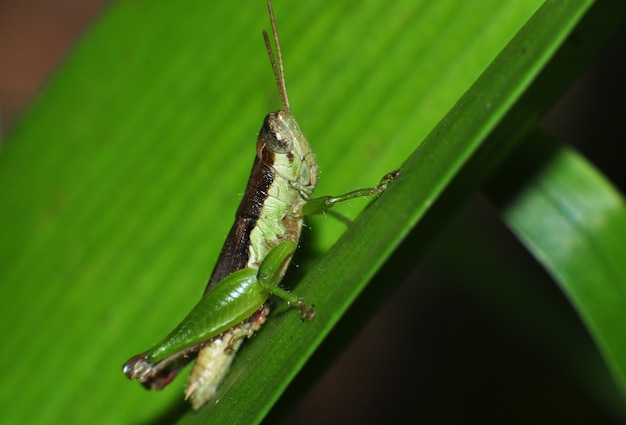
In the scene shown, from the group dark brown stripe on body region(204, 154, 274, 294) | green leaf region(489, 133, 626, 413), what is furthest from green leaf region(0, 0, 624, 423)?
green leaf region(489, 133, 626, 413)

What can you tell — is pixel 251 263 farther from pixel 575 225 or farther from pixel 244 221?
pixel 575 225

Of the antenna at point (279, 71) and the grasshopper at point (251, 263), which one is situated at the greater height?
the antenna at point (279, 71)

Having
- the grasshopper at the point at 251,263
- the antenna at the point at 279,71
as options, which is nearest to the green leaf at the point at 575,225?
the grasshopper at the point at 251,263

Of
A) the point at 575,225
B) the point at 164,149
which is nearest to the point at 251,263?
the point at 164,149

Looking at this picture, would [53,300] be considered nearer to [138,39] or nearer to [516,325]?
[138,39]

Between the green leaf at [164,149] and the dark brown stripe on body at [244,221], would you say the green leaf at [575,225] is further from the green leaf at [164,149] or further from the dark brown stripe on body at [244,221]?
the dark brown stripe on body at [244,221]

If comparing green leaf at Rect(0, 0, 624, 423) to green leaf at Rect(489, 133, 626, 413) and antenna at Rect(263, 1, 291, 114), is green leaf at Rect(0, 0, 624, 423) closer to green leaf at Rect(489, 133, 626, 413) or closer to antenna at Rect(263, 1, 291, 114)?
antenna at Rect(263, 1, 291, 114)
